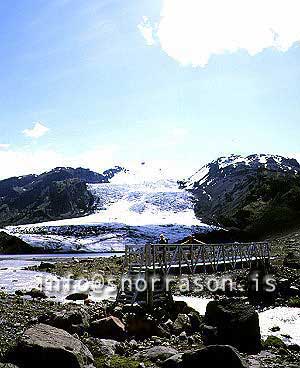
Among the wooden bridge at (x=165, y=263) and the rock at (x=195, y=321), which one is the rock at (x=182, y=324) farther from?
the wooden bridge at (x=165, y=263)

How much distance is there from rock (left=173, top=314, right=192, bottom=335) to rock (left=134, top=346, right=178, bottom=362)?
4334 mm

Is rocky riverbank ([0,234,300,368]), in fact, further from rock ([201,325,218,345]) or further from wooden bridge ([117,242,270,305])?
wooden bridge ([117,242,270,305])

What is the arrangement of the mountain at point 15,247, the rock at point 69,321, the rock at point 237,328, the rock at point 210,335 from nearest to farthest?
the rock at point 69,321, the rock at point 237,328, the rock at point 210,335, the mountain at point 15,247

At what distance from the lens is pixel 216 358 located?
579 inches

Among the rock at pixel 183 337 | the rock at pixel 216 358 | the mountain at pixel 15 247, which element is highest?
the mountain at pixel 15 247

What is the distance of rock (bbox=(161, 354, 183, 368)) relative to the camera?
50.4ft

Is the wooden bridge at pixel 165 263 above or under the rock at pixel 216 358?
above

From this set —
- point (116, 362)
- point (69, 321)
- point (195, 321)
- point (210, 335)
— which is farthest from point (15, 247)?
point (116, 362)

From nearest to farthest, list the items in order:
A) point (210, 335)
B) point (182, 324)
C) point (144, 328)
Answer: point (210, 335)
point (144, 328)
point (182, 324)

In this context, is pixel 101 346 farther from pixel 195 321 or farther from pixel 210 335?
pixel 195 321

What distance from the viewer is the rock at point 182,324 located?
22.1 m

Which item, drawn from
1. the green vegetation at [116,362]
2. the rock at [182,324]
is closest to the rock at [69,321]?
the green vegetation at [116,362]

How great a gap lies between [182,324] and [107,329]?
4.27m

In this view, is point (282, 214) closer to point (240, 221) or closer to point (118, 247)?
point (240, 221)
